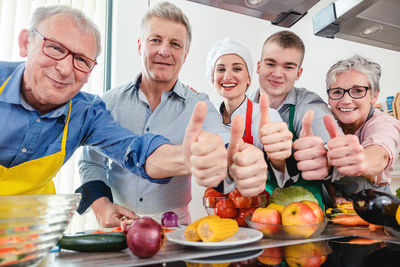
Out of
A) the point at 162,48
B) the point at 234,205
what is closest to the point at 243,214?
the point at 234,205

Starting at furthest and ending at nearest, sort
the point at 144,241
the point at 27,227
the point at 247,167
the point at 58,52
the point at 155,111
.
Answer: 1. the point at 155,111
2. the point at 58,52
3. the point at 247,167
4. the point at 144,241
5. the point at 27,227

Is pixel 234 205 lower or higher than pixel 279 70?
lower

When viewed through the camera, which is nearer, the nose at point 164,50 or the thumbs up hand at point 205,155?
the thumbs up hand at point 205,155

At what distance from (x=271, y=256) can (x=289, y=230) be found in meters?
0.15

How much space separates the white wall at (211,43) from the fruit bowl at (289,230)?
6.27 feet

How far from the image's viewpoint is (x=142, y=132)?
1332mm

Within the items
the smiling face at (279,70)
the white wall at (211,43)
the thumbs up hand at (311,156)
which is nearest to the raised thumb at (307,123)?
the thumbs up hand at (311,156)

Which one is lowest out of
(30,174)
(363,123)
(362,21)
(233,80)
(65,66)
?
(30,174)

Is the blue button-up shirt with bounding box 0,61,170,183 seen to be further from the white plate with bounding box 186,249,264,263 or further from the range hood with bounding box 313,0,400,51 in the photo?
the range hood with bounding box 313,0,400,51

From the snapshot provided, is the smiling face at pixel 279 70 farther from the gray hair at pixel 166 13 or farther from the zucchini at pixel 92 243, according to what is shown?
the zucchini at pixel 92 243

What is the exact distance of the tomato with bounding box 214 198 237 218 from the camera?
898 millimetres

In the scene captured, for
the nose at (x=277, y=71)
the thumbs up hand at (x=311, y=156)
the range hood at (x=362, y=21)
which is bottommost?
the thumbs up hand at (x=311, y=156)

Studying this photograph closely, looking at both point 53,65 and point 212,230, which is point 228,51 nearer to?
point 53,65

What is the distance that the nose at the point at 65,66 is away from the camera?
2.99ft
